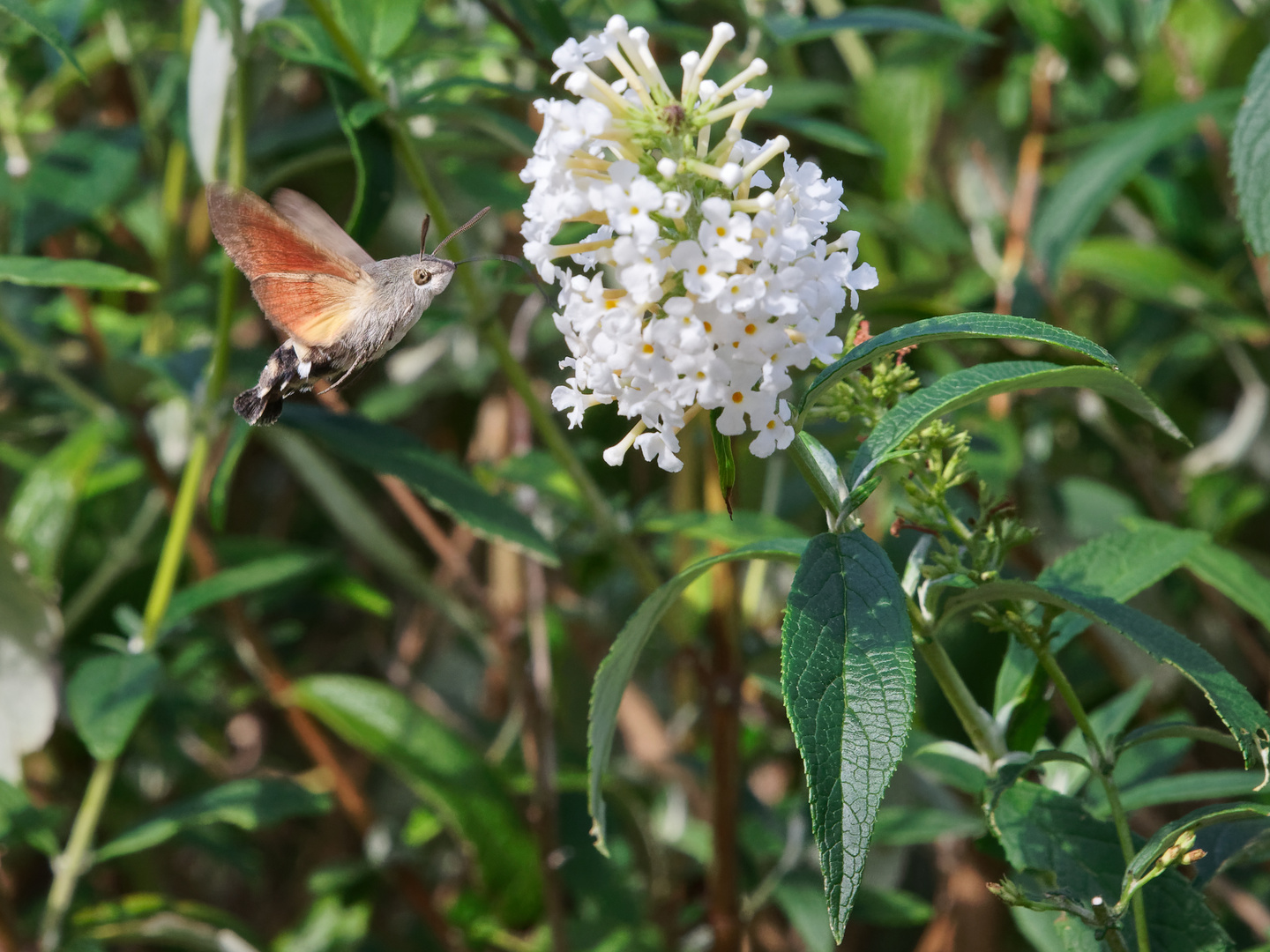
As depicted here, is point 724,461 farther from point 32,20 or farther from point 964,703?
point 32,20

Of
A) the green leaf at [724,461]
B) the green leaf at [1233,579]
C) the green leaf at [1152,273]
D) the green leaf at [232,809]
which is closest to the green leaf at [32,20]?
the green leaf at [724,461]

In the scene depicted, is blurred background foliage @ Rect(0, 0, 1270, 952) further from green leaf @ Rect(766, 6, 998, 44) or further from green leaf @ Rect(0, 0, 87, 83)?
green leaf @ Rect(0, 0, 87, 83)

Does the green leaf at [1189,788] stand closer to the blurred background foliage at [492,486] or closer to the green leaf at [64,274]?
the blurred background foliage at [492,486]

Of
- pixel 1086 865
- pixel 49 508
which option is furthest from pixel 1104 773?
pixel 49 508

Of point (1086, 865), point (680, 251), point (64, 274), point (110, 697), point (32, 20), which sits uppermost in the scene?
point (32, 20)

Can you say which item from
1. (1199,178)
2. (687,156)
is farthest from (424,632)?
(1199,178)

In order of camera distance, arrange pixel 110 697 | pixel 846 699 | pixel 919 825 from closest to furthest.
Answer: pixel 846 699 < pixel 110 697 < pixel 919 825

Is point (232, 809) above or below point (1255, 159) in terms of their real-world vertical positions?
below
